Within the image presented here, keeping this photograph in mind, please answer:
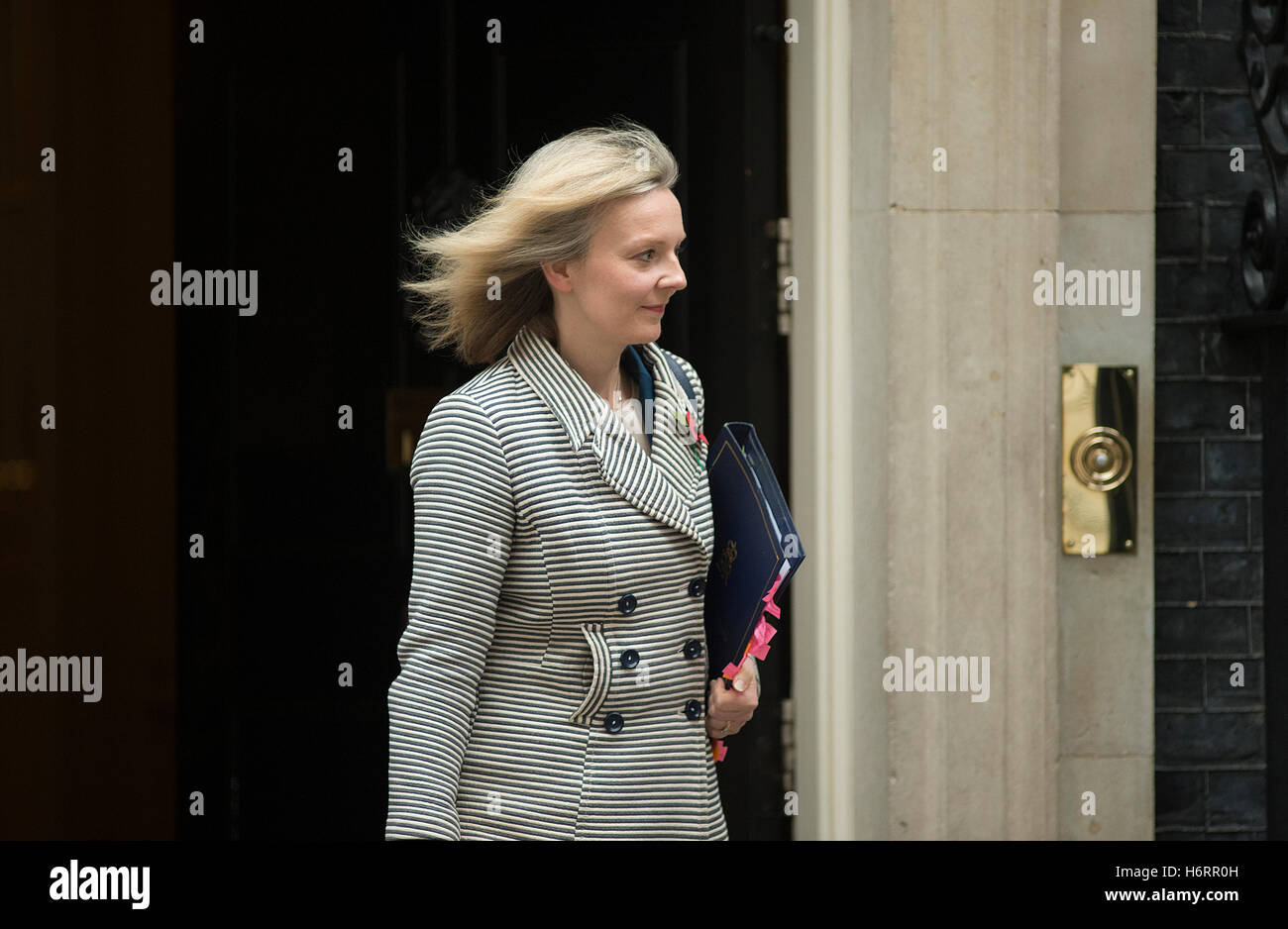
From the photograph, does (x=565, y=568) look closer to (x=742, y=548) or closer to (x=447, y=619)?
(x=447, y=619)

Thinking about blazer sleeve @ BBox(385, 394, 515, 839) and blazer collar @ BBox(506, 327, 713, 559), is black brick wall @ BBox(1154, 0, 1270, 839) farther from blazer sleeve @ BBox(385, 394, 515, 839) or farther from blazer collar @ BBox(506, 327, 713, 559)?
blazer sleeve @ BBox(385, 394, 515, 839)

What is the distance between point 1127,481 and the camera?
3627 millimetres

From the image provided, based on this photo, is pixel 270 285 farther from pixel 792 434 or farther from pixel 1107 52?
pixel 1107 52

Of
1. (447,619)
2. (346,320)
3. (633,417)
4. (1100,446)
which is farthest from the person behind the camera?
(346,320)

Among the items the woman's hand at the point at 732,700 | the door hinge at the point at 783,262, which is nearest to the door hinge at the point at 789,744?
the door hinge at the point at 783,262

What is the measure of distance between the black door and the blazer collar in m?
1.69

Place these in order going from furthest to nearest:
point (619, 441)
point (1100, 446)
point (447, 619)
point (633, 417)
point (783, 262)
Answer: point (783, 262) < point (1100, 446) < point (633, 417) < point (619, 441) < point (447, 619)

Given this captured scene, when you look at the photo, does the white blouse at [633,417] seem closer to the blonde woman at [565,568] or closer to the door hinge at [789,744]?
the blonde woman at [565,568]

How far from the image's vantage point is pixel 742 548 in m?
2.25

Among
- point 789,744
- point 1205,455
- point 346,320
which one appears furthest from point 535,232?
point 1205,455

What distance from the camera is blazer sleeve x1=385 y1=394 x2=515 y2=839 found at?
6.63ft

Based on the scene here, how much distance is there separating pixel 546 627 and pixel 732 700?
1.26 feet

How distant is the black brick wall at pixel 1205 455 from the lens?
12.2 ft

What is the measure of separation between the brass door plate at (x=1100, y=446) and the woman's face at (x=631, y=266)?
1.86 m
